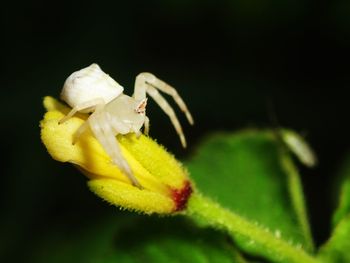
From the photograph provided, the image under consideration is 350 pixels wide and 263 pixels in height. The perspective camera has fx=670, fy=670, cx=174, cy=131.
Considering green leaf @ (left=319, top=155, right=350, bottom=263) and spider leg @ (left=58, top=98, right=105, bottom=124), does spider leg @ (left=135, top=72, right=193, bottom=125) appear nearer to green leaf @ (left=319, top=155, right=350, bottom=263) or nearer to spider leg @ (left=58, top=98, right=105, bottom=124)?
spider leg @ (left=58, top=98, right=105, bottom=124)

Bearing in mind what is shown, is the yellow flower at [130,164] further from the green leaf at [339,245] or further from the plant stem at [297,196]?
the plant stem at [297,196]

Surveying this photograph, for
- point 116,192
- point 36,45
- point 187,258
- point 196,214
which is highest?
point 116,192

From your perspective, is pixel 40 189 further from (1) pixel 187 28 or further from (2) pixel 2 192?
(1) pixel 187 28

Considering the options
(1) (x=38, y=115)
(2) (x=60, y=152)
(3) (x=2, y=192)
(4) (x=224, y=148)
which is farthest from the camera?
(1) (x=38, y=115)

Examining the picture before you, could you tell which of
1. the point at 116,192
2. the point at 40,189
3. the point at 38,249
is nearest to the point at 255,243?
the point at 116,192

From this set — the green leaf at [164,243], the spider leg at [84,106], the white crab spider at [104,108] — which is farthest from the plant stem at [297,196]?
the spider leg at [84,106]

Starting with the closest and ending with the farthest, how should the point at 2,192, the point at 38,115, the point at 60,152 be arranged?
the point at 60,152 → the point at 2,192 → the point at 38,115

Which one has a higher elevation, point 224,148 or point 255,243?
point 255,243
